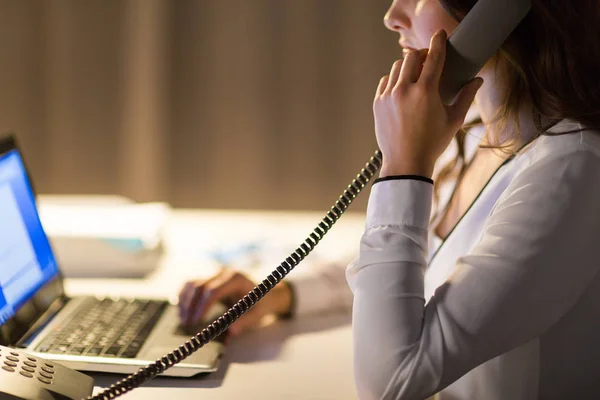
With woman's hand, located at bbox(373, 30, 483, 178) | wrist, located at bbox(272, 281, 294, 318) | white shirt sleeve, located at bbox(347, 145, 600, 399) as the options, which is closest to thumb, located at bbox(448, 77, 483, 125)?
woman's hand, located at bbox(373, 30, 483, 178)

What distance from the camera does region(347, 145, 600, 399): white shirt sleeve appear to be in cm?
86

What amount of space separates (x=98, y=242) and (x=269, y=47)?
146 cm

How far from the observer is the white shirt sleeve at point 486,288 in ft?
2.82

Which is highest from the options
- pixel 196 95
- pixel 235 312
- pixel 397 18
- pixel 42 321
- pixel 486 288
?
pixel 196 95

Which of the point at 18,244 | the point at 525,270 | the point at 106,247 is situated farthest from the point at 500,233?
the point at 106,247

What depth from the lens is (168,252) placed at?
168 cm

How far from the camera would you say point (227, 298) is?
126 centimetres

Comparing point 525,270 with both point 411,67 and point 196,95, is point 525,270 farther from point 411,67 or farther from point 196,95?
point 196,95

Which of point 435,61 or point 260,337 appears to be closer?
point 435,61

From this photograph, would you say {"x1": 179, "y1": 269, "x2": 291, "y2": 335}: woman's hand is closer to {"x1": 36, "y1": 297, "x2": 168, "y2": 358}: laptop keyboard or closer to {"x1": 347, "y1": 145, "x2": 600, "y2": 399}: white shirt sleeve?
{"x1": 36, "y1": 297, "x2": 168, "y2": 358}: laptop keyboard

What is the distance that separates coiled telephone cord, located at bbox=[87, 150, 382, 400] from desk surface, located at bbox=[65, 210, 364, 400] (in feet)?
0.21

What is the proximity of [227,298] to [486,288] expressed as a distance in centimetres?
53

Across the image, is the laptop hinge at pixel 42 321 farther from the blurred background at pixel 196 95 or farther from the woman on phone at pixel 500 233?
the blurred background at pixel 196 95

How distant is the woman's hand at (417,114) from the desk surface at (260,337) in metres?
0.32
